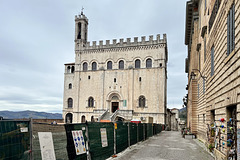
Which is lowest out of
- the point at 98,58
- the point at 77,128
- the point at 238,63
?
the point at 77,128

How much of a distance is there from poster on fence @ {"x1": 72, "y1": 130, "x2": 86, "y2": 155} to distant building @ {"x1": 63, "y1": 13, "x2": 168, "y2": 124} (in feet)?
101

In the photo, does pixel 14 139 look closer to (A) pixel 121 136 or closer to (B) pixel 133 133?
(A) pixel 121 136

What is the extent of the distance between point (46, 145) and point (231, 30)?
6917 mm

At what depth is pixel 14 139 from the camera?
5.32 meters

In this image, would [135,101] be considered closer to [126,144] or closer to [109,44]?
[109,44]

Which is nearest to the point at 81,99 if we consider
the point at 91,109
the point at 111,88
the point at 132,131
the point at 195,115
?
the point at 91,109

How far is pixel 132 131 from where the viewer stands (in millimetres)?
16078

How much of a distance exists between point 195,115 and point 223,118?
50.2 feet

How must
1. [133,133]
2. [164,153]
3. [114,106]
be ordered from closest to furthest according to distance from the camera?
[164,153] → [133,133] → [114,106]

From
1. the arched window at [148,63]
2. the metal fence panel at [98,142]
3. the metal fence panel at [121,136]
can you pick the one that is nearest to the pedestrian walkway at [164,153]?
the metal fence panel at [121,136]

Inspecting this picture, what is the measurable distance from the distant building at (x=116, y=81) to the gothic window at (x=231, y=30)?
32.2 meters

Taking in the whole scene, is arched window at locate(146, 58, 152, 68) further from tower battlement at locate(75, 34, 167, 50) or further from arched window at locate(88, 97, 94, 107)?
arched window at locate(88, 97, 94, 107)

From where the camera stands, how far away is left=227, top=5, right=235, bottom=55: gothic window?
25.0 feet

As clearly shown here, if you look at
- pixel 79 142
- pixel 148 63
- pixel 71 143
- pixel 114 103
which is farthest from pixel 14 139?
pixel 114 103
